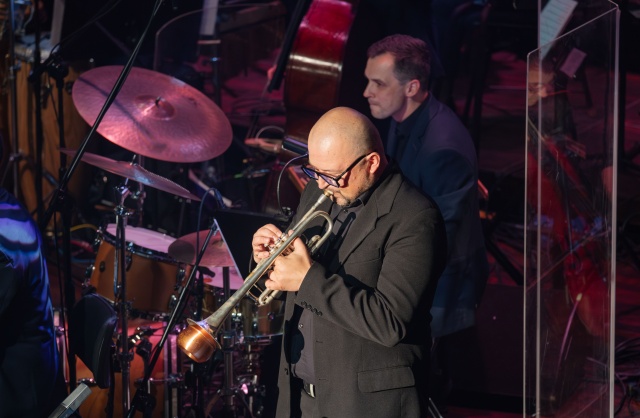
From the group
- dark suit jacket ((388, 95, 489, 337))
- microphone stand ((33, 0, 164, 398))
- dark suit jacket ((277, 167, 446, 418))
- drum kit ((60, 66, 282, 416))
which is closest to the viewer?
dark suit jacket ((277, 167, 446, 418))

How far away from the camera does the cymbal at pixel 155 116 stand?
454 cm

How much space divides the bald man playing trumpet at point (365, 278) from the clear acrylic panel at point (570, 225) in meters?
1.01

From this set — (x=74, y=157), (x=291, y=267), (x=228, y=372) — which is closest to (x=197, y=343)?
(x=291, y=267)

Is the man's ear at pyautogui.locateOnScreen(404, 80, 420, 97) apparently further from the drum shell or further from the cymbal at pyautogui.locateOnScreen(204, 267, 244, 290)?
the drum shell

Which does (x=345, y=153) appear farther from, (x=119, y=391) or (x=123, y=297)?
(x=119, y=391)

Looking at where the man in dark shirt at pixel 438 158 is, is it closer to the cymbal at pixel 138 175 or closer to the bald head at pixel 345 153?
the cymbal at pixel 138 175

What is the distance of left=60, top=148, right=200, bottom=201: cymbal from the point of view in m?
4.11

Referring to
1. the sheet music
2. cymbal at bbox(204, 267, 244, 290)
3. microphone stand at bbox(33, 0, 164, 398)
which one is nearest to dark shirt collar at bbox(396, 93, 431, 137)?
the sheet music

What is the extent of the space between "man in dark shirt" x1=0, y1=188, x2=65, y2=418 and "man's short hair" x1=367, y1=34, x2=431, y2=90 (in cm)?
190

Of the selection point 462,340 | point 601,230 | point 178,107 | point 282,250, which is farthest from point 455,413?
point 282,250

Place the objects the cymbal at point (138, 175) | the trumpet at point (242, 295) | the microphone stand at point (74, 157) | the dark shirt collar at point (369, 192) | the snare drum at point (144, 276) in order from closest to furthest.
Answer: the trumpet at point (242, 295) → the dark shirt collar at point (369, 192) → the microphone stand at point (74, 157) → the cymbal at point (138, 175) → the snare drum at point (144, 276)

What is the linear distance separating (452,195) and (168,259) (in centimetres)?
157

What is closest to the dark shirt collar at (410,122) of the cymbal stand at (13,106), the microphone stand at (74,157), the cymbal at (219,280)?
the cymbal at (219,280)

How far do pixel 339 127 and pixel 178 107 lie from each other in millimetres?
1945
